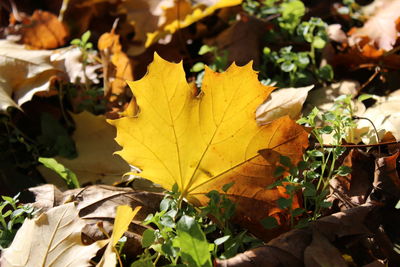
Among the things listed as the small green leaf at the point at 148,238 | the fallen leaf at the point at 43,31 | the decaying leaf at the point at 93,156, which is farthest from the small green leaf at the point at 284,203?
the fallen leaf at the point at 43,31

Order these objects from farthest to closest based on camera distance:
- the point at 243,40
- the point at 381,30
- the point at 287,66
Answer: the point at 243,40 → the point at 381,30 → the point at 287,66

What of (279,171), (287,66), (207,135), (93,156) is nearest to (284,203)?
(279,171)

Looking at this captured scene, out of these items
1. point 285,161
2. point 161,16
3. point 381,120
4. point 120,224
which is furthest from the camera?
point 161,16

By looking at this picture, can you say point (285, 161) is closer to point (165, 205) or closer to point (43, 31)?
point (165, 205)

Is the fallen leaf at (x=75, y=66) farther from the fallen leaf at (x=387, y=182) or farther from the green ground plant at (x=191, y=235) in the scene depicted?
the fallen leaf at (x=387, y=182)

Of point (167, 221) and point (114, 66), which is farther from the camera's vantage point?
point (114, 66)

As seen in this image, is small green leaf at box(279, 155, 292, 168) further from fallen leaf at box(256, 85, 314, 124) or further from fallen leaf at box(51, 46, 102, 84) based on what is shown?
fallen leaf at box(51, 46, 102, 84)

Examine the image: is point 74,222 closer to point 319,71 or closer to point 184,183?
point 184,183

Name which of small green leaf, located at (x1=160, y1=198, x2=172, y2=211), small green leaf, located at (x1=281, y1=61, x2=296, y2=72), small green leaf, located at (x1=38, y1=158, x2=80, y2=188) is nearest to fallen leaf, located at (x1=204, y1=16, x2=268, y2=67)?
small green leaf, located at (x1=281, y1=61, x2=296, y2=72)
